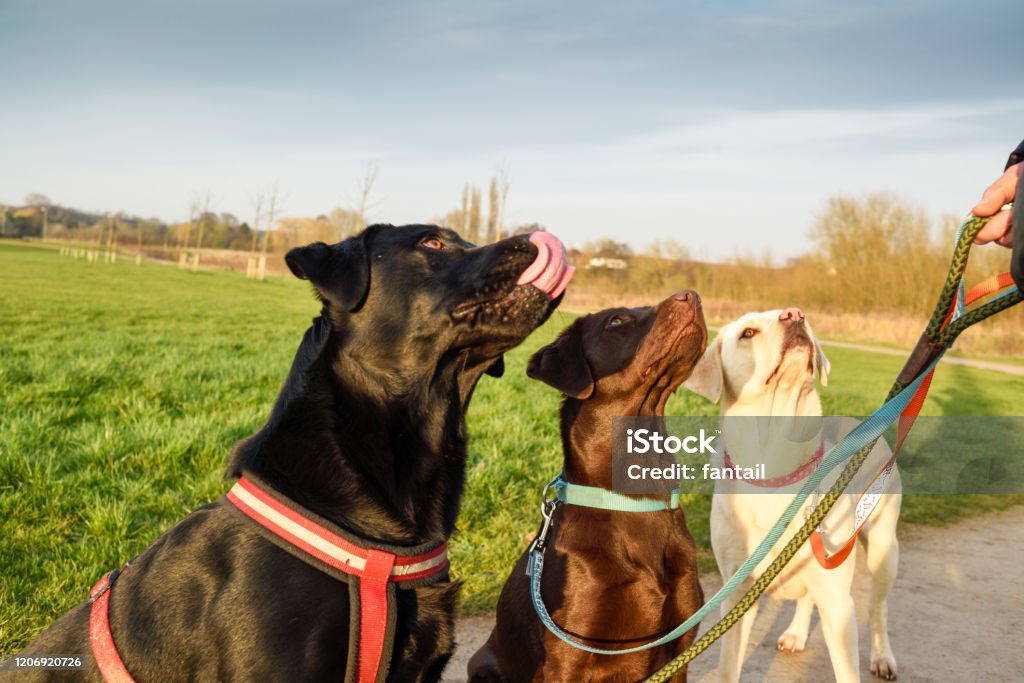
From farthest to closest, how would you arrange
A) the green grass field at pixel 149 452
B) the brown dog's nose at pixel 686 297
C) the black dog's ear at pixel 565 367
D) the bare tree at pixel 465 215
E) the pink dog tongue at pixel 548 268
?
the bare tree at pixel 465 215, the green grass field at pixel 149 452, the brown dog's nose at pixel 686 297, the black dog's ear at pixel 565 367, the pink dog tongue at pixel 548 268

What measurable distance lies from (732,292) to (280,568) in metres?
38.2

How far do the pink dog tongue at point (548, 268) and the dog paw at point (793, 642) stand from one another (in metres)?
3.03

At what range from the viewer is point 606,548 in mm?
3645

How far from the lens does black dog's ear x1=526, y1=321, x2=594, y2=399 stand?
4.03m

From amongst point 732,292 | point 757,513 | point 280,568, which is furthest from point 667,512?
point 732,292

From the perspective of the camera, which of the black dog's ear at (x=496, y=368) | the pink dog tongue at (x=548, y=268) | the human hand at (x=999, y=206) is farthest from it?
the black dog's ear at (x=496, y=368)

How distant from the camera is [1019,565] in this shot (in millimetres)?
6668

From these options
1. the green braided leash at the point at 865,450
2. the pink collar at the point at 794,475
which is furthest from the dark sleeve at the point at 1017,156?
the pink collar at the point at 794,475

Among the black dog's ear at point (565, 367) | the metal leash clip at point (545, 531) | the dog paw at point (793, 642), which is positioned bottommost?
the dog paw at point (793, 642)

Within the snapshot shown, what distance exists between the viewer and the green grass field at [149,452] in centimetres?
508

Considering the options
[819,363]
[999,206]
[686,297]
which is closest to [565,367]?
[686,297]

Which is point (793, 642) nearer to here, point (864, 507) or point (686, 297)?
point (864, 507)

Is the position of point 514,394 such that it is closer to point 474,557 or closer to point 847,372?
point 474,557

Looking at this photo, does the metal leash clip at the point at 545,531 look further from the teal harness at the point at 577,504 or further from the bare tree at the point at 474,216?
the bare tree at the point at 474,216
